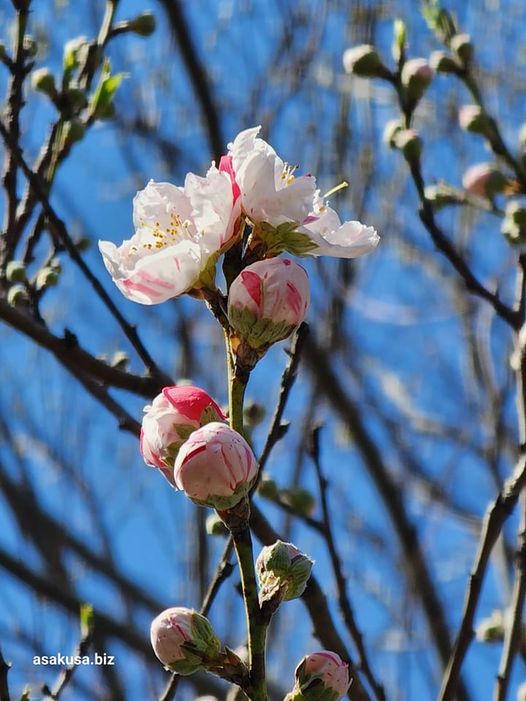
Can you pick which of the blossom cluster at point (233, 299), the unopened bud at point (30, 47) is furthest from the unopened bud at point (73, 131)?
the blossom cluster at point (233, 299)

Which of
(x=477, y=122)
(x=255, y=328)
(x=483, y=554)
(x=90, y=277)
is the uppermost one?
(x=477, y=122)

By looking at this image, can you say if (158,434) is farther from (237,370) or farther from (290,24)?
(290,24)

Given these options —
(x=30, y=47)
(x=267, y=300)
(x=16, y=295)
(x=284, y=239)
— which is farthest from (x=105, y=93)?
(x=267, y=300)

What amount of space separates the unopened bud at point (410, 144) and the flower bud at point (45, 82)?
2.31 feet

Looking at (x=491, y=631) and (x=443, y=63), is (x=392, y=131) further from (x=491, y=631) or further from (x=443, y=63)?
(x=491, y=631)

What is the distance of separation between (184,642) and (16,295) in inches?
37.3

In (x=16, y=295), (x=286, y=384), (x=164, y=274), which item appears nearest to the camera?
(x=164, y=274)

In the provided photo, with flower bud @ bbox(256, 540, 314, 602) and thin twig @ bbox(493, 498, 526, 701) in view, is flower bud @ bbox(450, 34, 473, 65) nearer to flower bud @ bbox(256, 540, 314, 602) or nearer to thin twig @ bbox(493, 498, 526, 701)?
thin twig @ bbox(493, 498, 526, 701)

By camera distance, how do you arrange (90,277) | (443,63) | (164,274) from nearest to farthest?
(164,274) < (90,277) < (443,63)

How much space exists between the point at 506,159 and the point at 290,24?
2.55 m

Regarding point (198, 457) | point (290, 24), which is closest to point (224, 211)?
point (198, 457)

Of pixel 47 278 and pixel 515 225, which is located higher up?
pixel 515 225

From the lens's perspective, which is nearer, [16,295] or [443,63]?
[16,295]

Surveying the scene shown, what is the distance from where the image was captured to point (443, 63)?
89.0 inches
